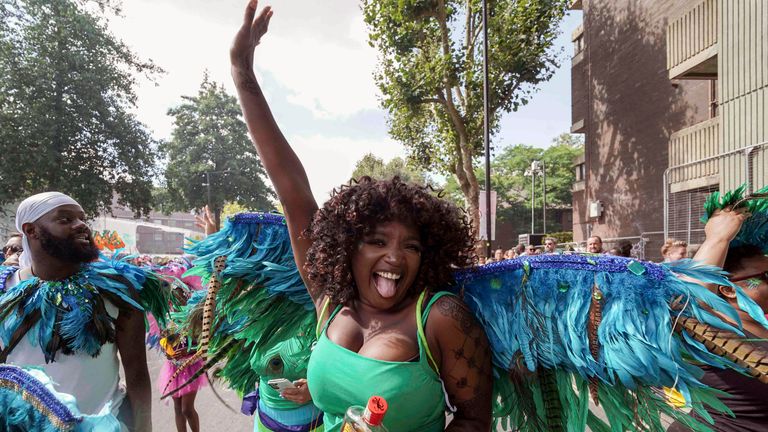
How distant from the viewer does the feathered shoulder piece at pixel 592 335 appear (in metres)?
1.23

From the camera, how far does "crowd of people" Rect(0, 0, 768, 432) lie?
4.66 feet

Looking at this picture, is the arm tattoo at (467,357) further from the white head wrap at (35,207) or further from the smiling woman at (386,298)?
the white head wrap at (35,207)

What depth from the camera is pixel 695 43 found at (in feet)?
31.6

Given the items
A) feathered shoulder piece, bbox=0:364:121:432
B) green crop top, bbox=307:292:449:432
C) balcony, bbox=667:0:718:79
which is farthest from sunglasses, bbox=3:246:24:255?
balcony, bbox=667:0:718:79

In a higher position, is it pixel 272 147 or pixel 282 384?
pixel 272 147

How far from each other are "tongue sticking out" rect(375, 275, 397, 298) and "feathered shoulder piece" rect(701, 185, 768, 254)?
4.47ft

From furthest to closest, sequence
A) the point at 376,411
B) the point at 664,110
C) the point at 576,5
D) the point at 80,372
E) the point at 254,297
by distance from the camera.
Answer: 1. the point at 576,5
2. the point at 664,110
3. the point at 254,297
4. the point at 80,372
5. the point at 376,411

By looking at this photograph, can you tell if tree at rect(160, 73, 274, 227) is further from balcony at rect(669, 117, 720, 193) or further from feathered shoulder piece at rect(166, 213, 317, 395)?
feathered shoulder piece at rect(166, 213, 317, 395)

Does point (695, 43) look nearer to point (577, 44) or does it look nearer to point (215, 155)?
point (577, 44)

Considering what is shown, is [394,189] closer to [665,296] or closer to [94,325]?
[665,296]

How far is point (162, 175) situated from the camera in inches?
819

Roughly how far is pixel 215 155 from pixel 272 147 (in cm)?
4766

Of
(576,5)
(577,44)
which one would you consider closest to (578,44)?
(577,44)

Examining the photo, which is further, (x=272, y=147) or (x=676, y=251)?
(x=676, y=251)
